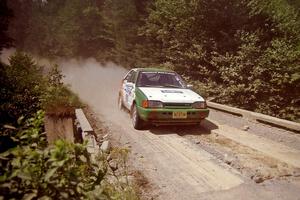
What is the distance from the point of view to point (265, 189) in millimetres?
4969

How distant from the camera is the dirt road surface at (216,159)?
16.2 feet

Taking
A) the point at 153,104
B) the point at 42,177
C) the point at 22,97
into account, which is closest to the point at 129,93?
the point at 153,104

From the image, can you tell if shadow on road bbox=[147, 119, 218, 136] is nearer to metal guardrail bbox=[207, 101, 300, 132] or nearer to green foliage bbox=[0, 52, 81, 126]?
metal guardrail bbox=[207, 101, 300, 132]

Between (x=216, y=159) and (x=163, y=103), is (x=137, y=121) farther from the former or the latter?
(x=216, y=159)

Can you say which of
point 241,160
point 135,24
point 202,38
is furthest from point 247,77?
point 135,24

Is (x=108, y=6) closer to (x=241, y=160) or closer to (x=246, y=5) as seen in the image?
(x=246, y=5)

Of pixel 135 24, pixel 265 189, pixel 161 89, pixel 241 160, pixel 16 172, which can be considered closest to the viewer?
pixel 16 172

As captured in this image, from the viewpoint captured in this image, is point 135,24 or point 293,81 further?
point 135,24

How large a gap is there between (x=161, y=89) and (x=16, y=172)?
23.0 feet

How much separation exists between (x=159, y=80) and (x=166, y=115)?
77.8 inches

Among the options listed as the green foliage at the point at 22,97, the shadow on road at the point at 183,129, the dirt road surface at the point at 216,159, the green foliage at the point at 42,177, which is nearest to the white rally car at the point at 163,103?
the shadow on road at the point at 183,129

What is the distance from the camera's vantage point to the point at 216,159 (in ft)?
20.9

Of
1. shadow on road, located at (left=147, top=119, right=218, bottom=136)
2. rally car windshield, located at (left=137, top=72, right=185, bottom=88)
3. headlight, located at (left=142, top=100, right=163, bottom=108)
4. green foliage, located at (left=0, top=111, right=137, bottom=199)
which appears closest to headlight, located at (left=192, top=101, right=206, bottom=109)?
shadow on road, located at (left=147, top=119, right=218, bottom=136)

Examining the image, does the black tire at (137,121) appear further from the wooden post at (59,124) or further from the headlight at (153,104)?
the wooden post at (59,124)
